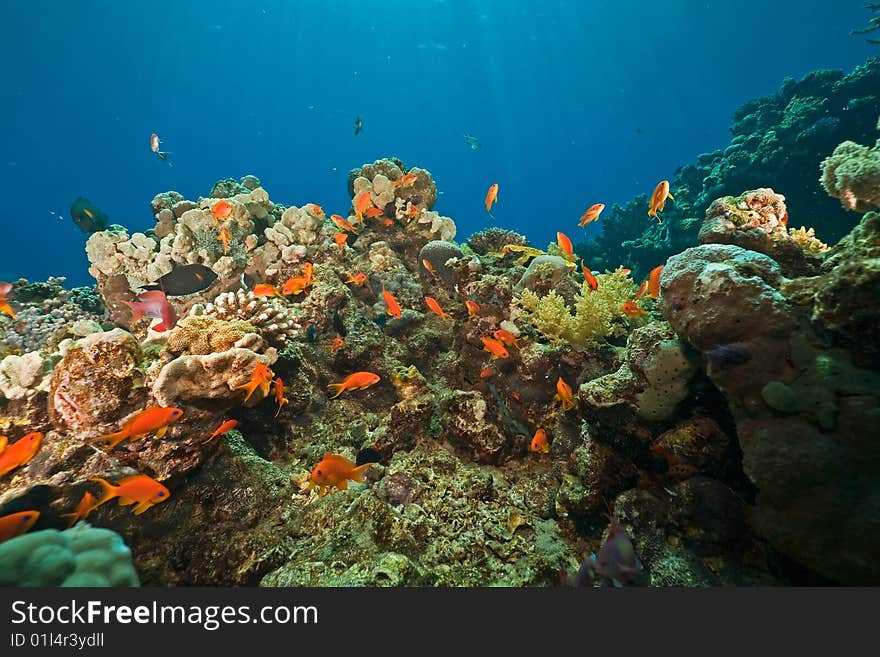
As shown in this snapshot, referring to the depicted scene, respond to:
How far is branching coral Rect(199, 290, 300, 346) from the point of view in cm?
481

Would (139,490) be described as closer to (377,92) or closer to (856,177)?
(856,177)

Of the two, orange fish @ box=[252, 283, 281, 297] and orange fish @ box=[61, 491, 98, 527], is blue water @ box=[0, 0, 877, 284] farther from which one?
orange fish @ box=[61, 491, 98, 527]

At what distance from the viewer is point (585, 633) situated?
83.6 inches

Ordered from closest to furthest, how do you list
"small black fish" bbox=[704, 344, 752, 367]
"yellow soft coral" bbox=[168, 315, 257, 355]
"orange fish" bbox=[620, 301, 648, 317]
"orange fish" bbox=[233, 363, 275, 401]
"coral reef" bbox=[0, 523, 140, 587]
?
"coral reef" bbox=[0, 523, 140, 587] < "small black fish" bbox=[704, 344, 752, 367] < "orange fish" bbox=[233, 363, 275, 401] < "yellow soft coral" bbox=[168, 315, 257, 355] < "orange fish" bbox=[620, 301, 648, 317]

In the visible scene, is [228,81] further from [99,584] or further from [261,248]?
[99,584]

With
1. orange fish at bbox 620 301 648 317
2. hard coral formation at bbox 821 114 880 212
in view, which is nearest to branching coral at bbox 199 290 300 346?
orange fish at bbox 620 301 648 317

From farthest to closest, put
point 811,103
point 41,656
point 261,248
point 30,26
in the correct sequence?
point 30,26
point 811,103
point 261,248
point 41,656

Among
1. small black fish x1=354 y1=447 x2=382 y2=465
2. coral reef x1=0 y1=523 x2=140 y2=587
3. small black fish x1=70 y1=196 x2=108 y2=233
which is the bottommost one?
coral reef x1=0 y1=523 x2=140 y2=587

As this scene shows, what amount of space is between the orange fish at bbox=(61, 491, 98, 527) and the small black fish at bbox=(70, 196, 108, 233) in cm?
557

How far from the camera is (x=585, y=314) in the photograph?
4816mm

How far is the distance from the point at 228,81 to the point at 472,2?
236ft

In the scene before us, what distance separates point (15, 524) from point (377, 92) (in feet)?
436

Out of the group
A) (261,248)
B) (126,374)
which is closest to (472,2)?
(261,248)

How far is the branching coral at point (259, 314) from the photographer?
4.81m
